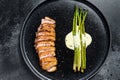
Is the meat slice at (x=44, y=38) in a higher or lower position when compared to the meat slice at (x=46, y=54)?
higher

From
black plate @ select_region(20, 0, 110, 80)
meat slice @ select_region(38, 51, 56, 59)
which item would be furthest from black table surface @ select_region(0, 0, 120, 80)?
meat slice @ select_region(38, 51, 56, 59)

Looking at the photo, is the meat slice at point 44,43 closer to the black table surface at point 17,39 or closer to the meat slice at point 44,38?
the meat slice at point 44,38

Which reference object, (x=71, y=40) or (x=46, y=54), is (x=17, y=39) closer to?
(x=46, y=54)

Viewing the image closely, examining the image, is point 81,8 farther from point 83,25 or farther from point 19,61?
point 19,61

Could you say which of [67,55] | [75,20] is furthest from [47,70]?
[75,20]

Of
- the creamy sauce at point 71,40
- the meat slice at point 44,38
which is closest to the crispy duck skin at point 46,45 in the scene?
the meat slice at point 44,38

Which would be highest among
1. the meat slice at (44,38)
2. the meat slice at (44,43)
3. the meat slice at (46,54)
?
the meat slice at (44,38)
